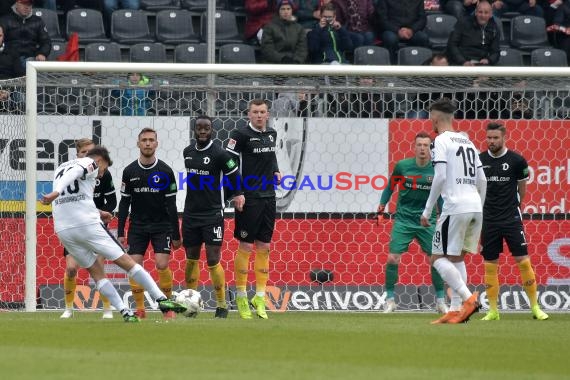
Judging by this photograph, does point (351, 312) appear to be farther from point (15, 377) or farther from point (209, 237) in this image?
point (15, 377)

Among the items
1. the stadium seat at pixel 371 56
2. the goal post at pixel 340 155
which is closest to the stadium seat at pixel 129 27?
the stadium seat at pixel 371 56

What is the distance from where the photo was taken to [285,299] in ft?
52.5

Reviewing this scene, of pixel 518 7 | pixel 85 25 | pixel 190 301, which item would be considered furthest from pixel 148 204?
pixel 518 7

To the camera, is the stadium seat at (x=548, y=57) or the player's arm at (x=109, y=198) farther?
the stadium seat at (x=548, y=57)

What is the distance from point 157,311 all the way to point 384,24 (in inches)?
287

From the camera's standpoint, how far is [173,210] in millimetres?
13562

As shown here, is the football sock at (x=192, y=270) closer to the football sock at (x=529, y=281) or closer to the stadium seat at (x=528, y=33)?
the football sock at (x=529, y=281)

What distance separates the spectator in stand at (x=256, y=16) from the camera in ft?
66.3

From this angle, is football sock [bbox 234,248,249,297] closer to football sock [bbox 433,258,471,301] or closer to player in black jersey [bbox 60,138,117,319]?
player in black jersey [bbox 60,138,117,319]

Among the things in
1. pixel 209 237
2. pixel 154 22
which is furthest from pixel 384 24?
pixel 209 237

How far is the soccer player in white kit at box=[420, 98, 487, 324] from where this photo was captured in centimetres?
1232

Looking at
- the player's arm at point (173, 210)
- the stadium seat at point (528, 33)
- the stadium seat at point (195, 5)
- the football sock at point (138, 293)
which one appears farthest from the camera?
the stadium seat at point (528, 33)

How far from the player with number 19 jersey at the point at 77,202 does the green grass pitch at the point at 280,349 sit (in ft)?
3.14

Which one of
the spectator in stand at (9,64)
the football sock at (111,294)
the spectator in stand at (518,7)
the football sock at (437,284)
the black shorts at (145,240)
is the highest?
the spectator in stand at (518,7)
